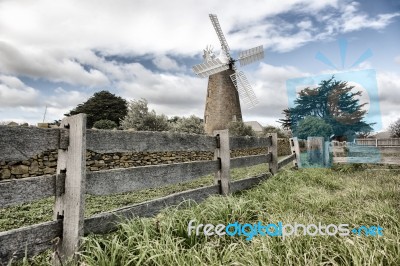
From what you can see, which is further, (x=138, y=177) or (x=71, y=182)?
(x=138, y=177)

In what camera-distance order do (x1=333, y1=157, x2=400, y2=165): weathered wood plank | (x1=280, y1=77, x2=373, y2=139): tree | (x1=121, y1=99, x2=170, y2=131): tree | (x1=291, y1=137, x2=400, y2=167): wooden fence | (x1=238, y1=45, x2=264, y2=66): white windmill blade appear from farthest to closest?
(x1=280, y1=77, x2=373, y2=139): tree, (x1=238, y1=45, x2=264, y2=66): white windmill blade, (x1=121, y1=99, x2=170, y2=131): tree, (x1=291, y1=137, x2=400, y2=167): wooden fence, (x1=333, y1=157, x2=400, y2=165): weathered wood plank

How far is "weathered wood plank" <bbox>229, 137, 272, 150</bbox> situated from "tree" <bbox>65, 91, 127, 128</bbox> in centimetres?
3364

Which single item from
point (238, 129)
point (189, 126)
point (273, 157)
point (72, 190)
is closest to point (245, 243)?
point (72, 190)

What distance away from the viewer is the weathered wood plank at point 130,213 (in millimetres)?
2561

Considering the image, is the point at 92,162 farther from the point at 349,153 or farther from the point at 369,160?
the point at 369,160

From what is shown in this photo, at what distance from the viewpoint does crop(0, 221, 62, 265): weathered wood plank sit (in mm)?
2020

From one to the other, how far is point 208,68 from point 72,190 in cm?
2380

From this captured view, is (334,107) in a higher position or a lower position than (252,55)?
lower

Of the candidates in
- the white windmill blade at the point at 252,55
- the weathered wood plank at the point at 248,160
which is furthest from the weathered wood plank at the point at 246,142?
the white windmill blade at the point at 252,55

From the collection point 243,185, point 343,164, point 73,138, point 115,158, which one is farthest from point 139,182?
point 343,164

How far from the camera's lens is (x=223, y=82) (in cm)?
2564

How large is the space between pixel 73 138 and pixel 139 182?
0.88 meters

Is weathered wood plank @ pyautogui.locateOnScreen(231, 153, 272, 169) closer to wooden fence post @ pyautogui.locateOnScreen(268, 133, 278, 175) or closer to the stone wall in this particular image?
wooden fence post @ pyautogui.locateOnScreen(268, 133, 278, 175)

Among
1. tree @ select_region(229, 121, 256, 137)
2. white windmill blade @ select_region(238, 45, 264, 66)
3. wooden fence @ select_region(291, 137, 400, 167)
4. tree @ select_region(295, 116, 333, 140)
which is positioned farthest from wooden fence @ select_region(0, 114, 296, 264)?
tree @ select_region(295, 116, 333, 140)
